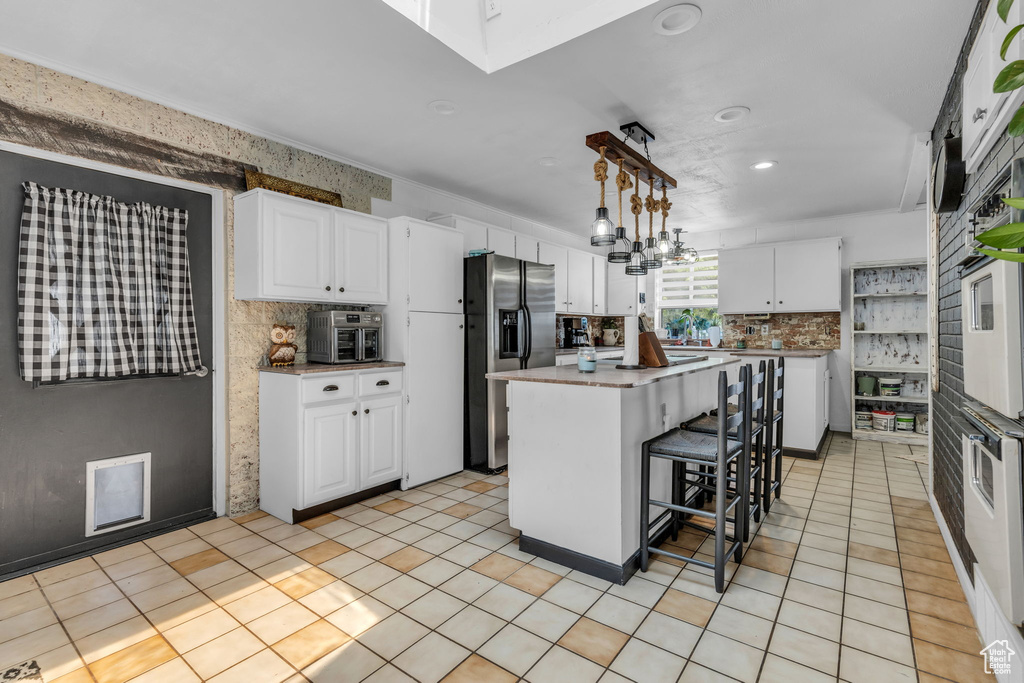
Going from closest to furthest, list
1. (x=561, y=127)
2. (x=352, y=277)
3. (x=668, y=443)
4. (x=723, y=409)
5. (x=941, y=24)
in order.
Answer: (x=941, y=24) < (x=723, y=409) < (x=668, y=443) < (x=561, y=127) < (x=352, y=277)

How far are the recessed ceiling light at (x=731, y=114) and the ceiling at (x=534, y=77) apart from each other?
0.07m

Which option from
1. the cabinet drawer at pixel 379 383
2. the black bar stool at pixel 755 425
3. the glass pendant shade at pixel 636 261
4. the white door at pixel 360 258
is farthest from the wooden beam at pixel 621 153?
the cabinet drawer at pixel 379 383

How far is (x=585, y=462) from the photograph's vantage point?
2.51 meters

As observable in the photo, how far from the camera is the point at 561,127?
3.26m

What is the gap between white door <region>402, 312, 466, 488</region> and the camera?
12.8 ft

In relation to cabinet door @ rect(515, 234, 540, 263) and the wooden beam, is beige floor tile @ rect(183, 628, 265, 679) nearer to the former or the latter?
the wooden beam

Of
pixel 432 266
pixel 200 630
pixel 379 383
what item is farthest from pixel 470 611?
pixel 432 266

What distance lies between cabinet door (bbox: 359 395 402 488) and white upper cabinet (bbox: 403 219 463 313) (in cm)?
82

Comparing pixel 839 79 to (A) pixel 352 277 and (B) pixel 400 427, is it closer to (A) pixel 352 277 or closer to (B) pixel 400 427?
(A) pixel 352 277

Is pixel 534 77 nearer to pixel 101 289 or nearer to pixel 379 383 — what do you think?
pixel 379 383

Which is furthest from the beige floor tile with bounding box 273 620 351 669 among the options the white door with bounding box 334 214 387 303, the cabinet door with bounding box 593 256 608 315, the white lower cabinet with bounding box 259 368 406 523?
the cabinet door with bounding box 593 256 608 315

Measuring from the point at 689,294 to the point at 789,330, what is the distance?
1375mm

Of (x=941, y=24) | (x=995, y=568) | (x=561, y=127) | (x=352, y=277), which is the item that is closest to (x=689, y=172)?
(x=561, y=127)

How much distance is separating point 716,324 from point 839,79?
172 inches
